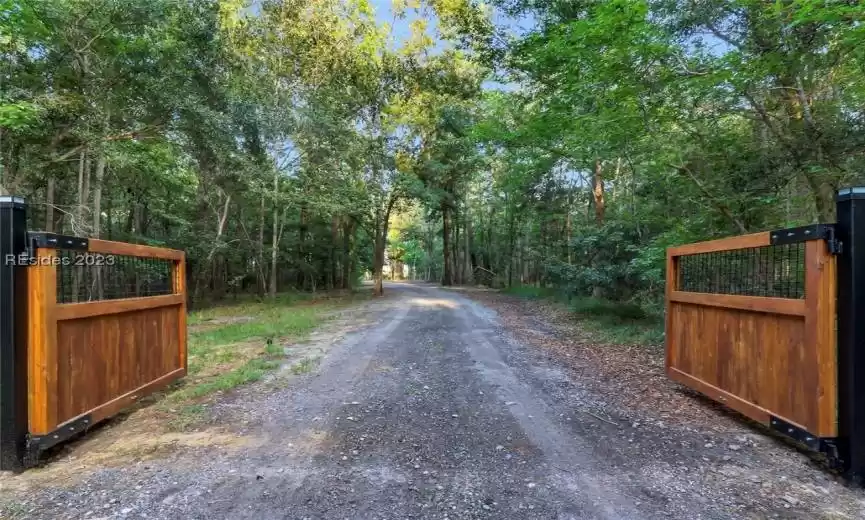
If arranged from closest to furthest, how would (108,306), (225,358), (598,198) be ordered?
1. (108,306)
2. (225,358)
3. (598,198)

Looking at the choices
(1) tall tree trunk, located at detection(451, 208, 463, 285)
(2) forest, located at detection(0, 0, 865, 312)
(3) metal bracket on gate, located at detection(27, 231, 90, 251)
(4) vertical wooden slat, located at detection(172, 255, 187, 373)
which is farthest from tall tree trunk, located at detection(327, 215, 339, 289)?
(3) metal bracket on gate, located at detection(27, 231, 90, 251)

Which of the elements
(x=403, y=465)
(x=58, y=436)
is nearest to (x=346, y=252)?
(x=58, y=436)

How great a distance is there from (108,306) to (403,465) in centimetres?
267

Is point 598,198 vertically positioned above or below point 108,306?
above

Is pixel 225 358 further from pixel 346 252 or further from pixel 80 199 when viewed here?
pixel 346 252

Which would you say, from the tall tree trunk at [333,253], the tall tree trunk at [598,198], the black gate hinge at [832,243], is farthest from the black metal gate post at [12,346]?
the tall tree trunk at [333,253]

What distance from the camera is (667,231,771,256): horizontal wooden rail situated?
10.8ft

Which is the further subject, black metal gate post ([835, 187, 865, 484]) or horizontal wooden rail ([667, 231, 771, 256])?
horizontal wooden rail ([667, 231, 771, 256])

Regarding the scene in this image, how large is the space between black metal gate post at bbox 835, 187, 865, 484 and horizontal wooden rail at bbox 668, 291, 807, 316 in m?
0.24

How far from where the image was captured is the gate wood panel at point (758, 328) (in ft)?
9.10

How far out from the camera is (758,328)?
11.1 feet

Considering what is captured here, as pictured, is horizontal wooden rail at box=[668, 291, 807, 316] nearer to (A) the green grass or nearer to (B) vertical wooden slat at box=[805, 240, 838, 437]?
(B) vertical wooden slat at box=[805, 240, 838, 437]

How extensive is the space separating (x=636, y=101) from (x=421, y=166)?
50.4 feet

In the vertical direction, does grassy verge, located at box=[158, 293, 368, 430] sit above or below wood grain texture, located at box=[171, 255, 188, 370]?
below
